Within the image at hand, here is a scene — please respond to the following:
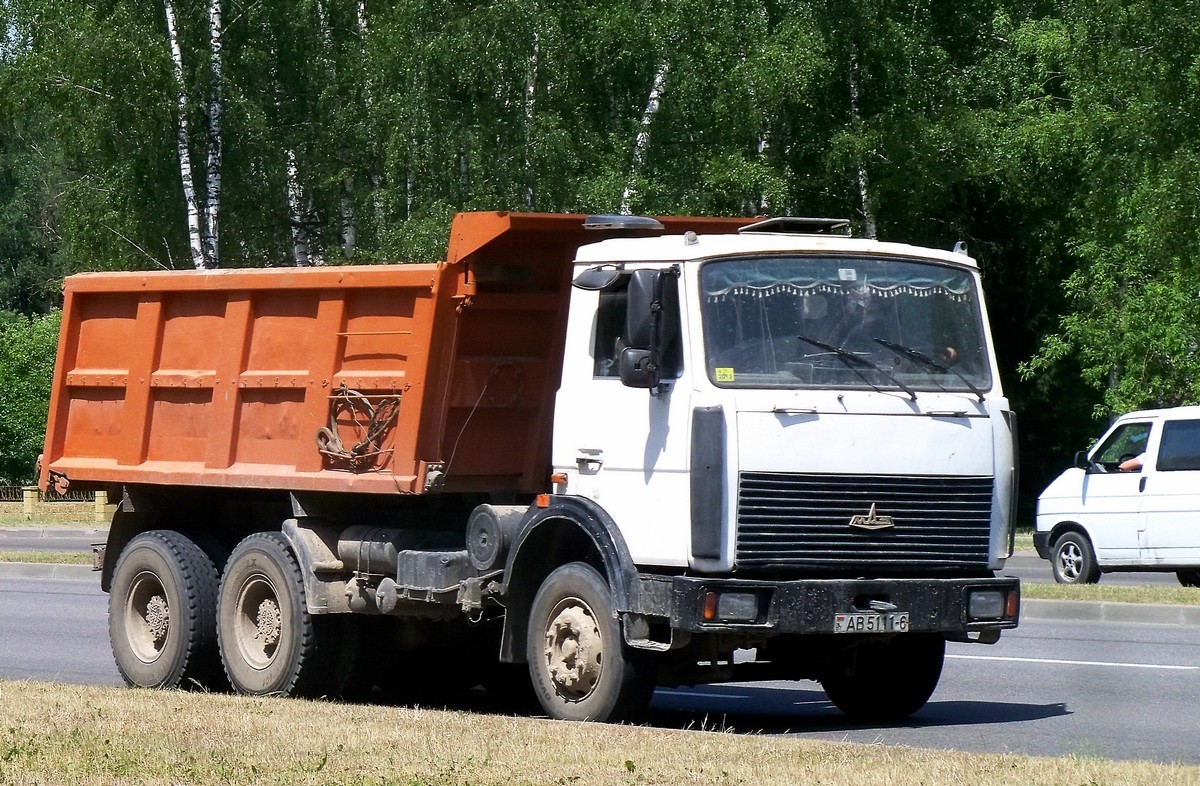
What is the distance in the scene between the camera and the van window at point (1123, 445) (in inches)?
798

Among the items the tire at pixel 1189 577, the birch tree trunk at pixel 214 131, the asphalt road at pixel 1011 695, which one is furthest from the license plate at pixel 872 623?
the birch tree trunk at pixel 214 131

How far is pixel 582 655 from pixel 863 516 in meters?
1.59

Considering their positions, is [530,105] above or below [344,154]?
above

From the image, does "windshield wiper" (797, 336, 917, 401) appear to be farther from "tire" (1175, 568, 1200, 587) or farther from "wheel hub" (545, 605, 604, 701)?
"tire" (1175, 568, 1200, 587)

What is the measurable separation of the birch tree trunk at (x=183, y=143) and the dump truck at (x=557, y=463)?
1988cm

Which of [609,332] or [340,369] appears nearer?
[609,332]

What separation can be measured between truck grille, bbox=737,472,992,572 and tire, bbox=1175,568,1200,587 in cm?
1253

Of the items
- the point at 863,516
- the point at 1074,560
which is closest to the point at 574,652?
the point at 863,516

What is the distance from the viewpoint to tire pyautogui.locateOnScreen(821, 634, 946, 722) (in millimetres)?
10367

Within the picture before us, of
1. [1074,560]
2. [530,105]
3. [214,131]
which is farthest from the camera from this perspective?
[214,131]

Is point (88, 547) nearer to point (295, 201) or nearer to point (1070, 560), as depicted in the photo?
point (295, 201)

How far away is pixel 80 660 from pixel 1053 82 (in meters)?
28.7

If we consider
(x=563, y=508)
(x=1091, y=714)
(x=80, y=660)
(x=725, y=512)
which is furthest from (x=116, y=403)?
(x=1091, y=714)

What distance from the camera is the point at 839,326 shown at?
934 centimetres
